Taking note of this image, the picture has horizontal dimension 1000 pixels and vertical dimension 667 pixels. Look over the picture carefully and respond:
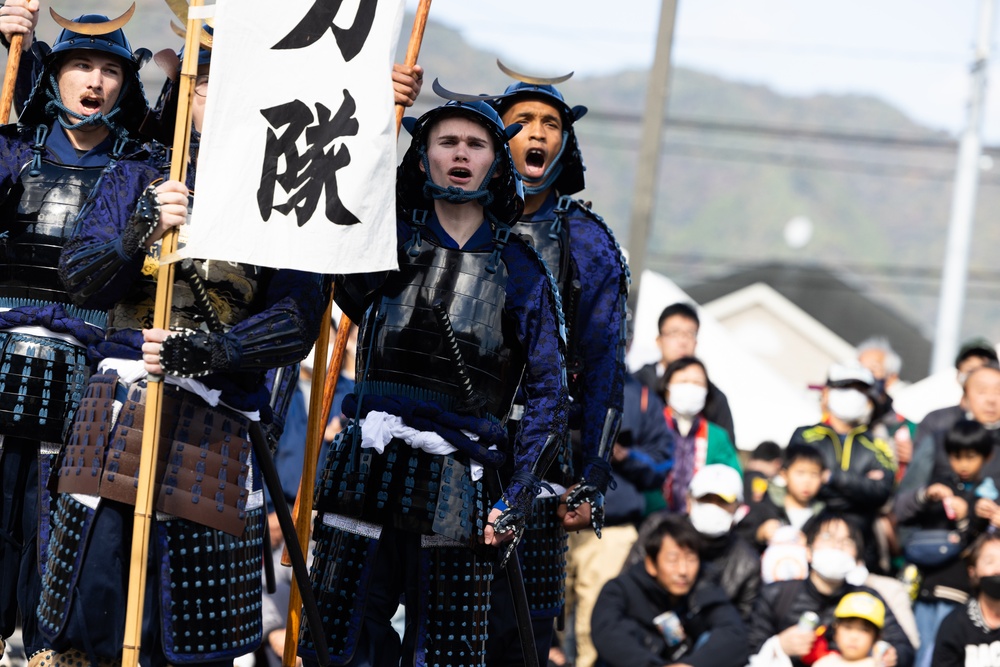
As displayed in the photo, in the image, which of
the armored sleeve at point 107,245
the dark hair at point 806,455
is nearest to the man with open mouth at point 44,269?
the armored sleeve at point 107,245

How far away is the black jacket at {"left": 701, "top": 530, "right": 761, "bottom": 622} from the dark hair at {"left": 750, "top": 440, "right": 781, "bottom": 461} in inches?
85.1

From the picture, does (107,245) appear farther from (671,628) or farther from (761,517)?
(761,517)

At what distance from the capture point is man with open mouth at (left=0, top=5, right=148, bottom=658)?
5.61m

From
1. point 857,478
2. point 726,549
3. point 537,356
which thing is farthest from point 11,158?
point 857,478

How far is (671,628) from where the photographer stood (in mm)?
8586

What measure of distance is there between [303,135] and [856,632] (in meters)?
4.81

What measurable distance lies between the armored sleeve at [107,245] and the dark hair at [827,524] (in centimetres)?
508

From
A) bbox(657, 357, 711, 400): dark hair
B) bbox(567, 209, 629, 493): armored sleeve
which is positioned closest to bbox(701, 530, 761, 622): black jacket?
bbox(657, 357, 711, 400): dark hair

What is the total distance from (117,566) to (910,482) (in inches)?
228

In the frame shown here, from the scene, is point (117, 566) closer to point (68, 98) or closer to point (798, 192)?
Result: point (68, 98)

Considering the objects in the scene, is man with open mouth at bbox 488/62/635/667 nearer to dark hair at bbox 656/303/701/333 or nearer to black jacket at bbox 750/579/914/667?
black jacket at bbox 750/579/914/667

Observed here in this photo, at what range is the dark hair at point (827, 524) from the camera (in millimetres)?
9219

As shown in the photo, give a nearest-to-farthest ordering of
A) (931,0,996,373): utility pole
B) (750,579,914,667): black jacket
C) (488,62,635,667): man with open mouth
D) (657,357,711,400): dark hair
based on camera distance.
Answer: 1. (488,62,635,667): man with open mouth
2. (750,579,914,667): black jacket
3. (657,357,711,400): dark hair
4. (931,0,996,373): utility pole

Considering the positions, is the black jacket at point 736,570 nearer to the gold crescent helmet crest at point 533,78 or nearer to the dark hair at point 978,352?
the dark hair at point 978,352
